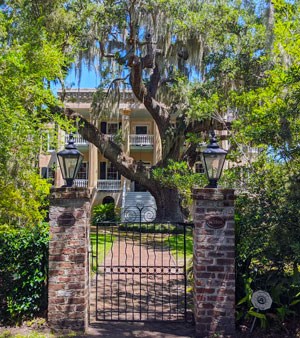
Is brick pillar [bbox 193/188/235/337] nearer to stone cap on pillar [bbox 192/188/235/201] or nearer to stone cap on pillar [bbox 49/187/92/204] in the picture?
stone cap on pillar [bbox 192/188/235/201]

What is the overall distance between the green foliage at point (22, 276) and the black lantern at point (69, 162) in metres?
0.92

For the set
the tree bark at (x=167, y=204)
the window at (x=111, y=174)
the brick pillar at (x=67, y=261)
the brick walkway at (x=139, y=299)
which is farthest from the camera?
the window at (x=111, y=174)

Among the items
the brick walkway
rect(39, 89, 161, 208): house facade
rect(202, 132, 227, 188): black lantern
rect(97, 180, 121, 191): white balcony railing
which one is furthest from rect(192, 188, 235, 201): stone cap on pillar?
rect(97, 180, 121, 191): white balcony railing

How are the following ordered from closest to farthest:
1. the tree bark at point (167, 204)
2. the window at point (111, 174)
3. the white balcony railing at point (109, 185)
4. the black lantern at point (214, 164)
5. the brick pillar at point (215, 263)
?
the brick pillar at point (215, 263) → the black lantern at point (214, 164) → the tree bark at point (167, 204) → the white balcony railing at point (109, 185) → the window at point (111, 174)

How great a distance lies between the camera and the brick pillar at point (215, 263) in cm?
445

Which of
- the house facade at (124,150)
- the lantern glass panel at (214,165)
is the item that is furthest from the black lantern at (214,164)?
the house facade at (124,150)

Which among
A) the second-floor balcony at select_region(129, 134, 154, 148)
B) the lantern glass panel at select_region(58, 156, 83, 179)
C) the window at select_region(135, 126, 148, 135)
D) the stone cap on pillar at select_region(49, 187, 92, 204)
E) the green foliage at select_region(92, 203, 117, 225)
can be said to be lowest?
the green foliage at select_region(92, 203, 117, 225)

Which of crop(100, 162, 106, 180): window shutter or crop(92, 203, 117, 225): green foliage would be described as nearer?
crop(92, 203, 117, 225): green foliage

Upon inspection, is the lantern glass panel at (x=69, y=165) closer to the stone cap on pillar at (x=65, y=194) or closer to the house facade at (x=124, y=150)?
the stone cap on pillar at (x=65, y=194)

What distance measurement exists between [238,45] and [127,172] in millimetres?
7269

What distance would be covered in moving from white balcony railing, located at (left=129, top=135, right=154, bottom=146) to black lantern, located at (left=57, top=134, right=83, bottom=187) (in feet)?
63.9

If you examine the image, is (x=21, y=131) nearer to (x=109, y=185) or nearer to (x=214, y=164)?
(x=214, y=164)

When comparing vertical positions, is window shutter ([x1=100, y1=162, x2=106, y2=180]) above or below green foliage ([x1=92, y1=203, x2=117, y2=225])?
above

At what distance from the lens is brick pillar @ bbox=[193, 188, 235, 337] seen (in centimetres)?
445
